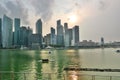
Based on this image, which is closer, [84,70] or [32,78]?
[32,78]

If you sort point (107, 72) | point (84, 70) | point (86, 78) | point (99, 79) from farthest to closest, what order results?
1. point (84, 70)
2. point (107, 72)
3. point (86, 78)
4. point (99, 79)

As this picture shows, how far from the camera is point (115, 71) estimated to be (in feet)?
267

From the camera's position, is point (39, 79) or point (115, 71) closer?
point (39, 79)

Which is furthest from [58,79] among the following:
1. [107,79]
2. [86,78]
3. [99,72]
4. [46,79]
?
[99,72]

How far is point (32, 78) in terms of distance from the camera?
221ft

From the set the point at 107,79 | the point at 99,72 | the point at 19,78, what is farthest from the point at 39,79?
the point at 99,72

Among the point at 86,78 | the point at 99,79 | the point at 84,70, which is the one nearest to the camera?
the point at 99,79

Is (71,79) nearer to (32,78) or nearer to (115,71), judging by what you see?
(32,78)

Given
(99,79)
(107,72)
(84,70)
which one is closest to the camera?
(99,79)

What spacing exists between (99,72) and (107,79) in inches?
705

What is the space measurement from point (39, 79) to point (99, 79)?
1411cm

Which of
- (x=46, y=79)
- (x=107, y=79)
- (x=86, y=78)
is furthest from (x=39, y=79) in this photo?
(x=107, y=79)

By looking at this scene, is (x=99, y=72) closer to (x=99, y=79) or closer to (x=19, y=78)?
(x=99, y=79)

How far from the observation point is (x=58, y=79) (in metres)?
64.5
